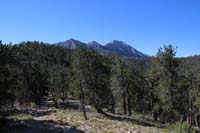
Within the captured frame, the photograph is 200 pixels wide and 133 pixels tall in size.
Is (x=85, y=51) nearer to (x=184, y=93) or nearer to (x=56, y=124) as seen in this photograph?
(x=56, y=124)

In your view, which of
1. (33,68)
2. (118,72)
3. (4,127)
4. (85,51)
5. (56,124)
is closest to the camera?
(4,127)

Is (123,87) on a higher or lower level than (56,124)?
higher

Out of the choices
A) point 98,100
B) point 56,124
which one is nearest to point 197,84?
point 98,100

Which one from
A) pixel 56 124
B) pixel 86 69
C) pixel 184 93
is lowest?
pixel 56 124

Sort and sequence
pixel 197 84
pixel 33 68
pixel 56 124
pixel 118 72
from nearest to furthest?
pixel 56 124 → pixel 197 84 → pixel 118 72 → pixel 33 68

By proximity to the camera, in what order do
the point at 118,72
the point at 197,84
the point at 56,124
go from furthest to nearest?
the point at 118,72
the point at 197,84
the point at 56,124

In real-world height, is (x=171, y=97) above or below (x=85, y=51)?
below

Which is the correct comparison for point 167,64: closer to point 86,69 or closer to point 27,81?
point 86,69

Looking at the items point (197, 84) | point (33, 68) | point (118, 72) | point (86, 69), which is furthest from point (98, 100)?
point (33, 68)

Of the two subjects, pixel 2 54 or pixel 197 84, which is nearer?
pixel 2 54

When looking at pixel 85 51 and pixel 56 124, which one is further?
pixel 85 51

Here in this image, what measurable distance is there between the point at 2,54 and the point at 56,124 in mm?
9556

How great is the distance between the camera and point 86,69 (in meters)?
43.6

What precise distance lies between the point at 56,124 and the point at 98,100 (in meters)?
17.1
